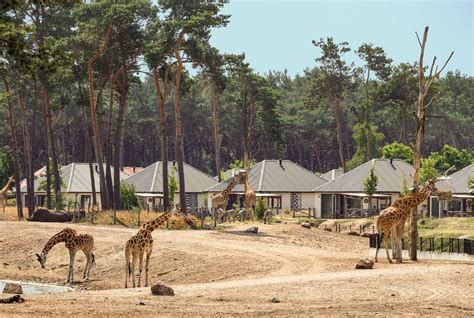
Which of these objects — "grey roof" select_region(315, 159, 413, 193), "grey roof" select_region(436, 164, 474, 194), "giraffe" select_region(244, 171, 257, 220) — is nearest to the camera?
"giraffe" select_region(244, 171, 257, 220)

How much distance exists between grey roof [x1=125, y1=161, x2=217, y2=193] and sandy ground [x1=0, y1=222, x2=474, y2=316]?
37756 millimetres

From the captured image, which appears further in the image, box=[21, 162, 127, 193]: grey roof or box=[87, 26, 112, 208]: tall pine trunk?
box=[21, 162, 127, 193]: grey roof

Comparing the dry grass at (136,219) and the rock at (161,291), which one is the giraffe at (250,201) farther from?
the rock at (161,291)

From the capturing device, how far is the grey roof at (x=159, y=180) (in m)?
101

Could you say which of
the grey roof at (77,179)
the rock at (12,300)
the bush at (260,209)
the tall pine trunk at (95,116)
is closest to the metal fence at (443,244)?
the bush at (260,209)

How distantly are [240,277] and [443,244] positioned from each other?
1679 centimetres

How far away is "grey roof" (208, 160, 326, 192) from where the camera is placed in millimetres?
95875

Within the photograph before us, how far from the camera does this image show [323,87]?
122 m

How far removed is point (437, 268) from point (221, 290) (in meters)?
9.41

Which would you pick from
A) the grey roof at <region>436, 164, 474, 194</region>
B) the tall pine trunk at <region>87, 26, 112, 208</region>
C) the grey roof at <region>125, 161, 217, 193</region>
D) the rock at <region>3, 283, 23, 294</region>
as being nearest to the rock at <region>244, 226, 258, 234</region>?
the tall pine trunk at <region>87, 26, 112, 208</region>

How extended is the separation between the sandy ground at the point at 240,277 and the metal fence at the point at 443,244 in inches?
122

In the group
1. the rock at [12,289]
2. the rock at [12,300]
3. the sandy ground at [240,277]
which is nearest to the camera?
the rock at [12,300]

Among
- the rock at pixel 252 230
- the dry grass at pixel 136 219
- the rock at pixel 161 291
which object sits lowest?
the rock at pixel 161 291

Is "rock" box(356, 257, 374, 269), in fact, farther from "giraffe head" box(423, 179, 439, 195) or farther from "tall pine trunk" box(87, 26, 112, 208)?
"tall pine trunk" box(87, 26, 112, 208)
